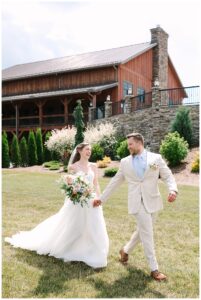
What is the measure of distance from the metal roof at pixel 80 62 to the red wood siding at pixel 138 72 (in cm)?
69

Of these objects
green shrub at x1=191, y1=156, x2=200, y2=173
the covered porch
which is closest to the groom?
green shrub at x1=191, y1=156, x2=200, y2=173

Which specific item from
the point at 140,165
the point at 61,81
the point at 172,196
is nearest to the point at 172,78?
the point at 61,81

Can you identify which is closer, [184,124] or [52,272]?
[52,272]

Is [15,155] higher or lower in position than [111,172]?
higher

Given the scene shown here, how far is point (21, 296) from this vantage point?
15.6 ft

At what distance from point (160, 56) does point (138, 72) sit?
2.76 metres

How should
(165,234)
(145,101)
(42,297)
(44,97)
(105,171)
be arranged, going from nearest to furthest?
1. (42,297)
2. (165,234)
3. (105,171)
4. (145,101)
5. (44,97)

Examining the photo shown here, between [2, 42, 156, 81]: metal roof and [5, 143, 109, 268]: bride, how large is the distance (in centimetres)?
2463

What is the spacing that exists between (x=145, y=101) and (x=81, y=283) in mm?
22170

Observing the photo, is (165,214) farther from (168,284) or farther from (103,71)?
(103,71)

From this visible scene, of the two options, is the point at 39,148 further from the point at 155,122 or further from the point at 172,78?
the point at 172,78

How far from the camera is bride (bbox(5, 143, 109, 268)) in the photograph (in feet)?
20.1

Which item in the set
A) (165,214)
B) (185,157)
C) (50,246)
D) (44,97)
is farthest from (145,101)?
(50,246)

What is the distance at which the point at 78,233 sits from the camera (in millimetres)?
6352
